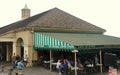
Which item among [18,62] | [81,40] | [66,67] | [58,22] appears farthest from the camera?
[58,22]

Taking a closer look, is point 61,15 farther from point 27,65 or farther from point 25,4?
point 25,4

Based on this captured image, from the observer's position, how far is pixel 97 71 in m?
21.6

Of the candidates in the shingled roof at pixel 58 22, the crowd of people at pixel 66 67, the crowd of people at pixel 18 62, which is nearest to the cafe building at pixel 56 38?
the shingled roof at pixel 58 22

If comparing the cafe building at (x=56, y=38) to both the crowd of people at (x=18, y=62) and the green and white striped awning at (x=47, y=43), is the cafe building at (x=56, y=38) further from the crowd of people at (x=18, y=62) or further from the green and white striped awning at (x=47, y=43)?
the crowd of people at (x=18, y=62)

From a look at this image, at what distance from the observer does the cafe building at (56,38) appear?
2119 cm

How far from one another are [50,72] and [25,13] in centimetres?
2898

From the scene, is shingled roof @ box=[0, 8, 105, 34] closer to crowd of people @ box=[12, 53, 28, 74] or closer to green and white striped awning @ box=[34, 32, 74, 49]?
green and white striped awning @ box=[34, 32, 74, 49]

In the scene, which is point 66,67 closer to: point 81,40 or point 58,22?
point 81,40

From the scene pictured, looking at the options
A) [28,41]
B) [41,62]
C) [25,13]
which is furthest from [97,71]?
[25,13]

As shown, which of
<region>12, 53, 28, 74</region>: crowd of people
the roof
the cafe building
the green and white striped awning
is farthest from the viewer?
the cafe building

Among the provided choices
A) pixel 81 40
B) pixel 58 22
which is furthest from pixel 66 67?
pixel 58 22

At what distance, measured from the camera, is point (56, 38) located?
2200 centimetres

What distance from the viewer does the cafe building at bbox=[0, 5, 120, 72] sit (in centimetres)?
2119

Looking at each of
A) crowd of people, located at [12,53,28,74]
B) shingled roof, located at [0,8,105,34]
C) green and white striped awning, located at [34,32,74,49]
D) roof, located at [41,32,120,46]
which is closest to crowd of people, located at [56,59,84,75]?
green and white striped awning, located at [34,32,74,49]
